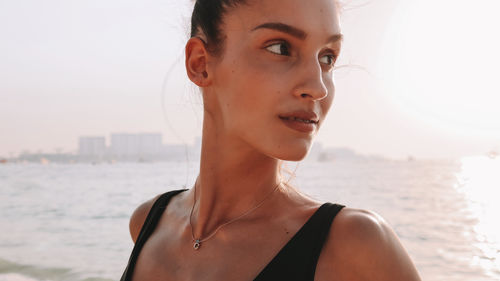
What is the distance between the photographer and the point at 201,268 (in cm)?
156

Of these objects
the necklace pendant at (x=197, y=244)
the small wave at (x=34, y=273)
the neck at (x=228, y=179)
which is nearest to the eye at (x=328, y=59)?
the neck at (x=228, y=179)

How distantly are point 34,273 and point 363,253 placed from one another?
222 inches

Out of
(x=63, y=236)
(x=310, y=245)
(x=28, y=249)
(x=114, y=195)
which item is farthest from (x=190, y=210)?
(x=114, y=195)

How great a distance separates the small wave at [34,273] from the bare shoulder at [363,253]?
16.1 feet

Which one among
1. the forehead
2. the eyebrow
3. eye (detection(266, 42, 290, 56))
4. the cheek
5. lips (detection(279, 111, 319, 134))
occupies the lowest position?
lips (detection(279, 111, 319, 134))

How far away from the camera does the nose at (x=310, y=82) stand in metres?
1.38

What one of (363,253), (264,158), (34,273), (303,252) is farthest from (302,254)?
(34,273)

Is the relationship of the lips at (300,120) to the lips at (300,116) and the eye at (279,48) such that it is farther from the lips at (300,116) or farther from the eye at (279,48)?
the eye at (279,48)

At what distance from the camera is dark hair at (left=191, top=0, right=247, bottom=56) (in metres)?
1.54

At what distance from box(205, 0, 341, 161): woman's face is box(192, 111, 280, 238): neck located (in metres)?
0.19

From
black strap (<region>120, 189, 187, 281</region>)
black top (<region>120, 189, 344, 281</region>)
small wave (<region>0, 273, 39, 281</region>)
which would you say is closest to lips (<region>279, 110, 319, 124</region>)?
black top (<region>120, 189, 344, 281</region>)

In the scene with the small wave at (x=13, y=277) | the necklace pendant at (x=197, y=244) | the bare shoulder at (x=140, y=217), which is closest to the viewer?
the necklace pendant at (x=197, y=244)

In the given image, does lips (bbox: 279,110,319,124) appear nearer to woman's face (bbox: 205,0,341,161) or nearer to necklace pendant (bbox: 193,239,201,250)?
woman's face (bbox: 205,0,341,161)

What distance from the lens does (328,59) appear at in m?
1.57
